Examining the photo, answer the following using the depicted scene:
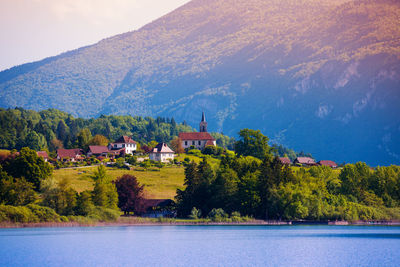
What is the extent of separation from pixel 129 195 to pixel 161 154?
7371 centimetres

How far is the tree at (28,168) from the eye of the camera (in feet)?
375

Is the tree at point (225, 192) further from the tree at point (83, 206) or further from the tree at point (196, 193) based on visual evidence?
the tree at point (83, 206)

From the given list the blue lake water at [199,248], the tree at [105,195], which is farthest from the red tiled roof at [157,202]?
the blue lake water at [199,248]

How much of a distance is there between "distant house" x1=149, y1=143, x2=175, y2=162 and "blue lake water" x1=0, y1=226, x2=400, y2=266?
90.3 metres

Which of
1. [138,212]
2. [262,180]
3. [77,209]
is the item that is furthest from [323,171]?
[77,209]

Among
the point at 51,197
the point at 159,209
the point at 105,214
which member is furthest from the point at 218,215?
the point at 51,197

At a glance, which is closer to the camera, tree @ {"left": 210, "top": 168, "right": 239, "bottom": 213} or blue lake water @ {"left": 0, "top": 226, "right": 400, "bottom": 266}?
blue lake water @ {"left": 0, "top": 226, "right": 400, "bottom": 266}

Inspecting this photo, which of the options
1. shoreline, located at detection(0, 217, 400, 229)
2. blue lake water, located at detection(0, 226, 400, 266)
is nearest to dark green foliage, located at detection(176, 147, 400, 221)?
shoreline, located at detection(0, 217, 400, 229)

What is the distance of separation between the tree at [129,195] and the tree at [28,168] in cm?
1501

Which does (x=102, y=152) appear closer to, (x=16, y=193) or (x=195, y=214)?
(x=195, y=214)

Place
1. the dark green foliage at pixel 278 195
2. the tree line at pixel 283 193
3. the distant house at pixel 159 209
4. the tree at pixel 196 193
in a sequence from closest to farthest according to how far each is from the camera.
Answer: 1. the dark green foliage at pixel 278 195
2. the tree line at pixel 283 193
3. the tree at pixel 196 193
4. the distant house at pixel 159 209

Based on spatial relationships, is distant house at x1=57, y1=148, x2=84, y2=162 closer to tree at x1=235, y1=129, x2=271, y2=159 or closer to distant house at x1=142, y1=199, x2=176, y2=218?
tree at x1=235, y1=129, x2=271, y2=159

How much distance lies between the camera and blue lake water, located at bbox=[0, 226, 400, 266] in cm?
5956

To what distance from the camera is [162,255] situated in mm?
64688
